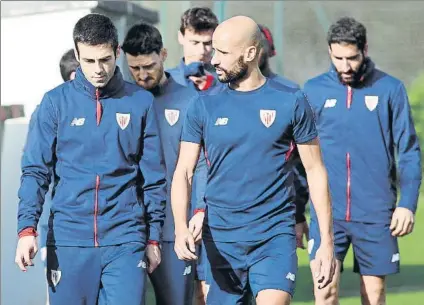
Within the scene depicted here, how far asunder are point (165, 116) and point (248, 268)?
1.74 m

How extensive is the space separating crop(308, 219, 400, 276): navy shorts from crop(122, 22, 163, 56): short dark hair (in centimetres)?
169

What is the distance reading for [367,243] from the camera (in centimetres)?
966

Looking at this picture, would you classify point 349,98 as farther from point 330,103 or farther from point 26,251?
point 26,251

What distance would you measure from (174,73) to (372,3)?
1070cm

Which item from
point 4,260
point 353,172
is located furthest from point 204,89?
Answer: point 4,260

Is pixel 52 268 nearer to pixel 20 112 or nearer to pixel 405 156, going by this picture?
pixel 405 156

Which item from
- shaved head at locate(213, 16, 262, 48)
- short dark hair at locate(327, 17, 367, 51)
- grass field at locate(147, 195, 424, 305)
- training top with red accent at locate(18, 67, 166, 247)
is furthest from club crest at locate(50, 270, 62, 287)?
grass field at locate(147, 195, 424, 305)

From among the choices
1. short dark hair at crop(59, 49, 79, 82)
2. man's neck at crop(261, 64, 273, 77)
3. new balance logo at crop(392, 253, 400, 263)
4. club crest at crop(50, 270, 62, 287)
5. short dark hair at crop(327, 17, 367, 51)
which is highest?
short dark hair at crop(327, 17, 367, 51)

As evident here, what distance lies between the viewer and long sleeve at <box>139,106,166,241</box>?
7695 millimetres

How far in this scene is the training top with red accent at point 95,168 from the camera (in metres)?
7.61

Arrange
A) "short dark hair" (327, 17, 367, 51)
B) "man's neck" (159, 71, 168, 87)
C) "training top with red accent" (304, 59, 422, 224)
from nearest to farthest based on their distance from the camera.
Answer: "man's neck" (159, 71, 168, 87), "training top with red accent" (304, 59, 422, 224), "short dark hair" (327, 17, 367, 51)

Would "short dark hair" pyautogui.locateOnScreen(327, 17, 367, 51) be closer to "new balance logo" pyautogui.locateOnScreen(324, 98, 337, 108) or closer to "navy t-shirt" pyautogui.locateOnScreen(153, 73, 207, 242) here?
"new balance logo" pyautogui.locateOnScreen(324, 98, 337, 108)

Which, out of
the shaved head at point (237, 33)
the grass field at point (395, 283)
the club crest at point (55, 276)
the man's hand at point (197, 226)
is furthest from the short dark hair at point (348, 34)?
the club crest at point (55, 276)

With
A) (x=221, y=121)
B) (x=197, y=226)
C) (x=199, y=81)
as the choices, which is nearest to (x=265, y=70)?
(x=199, y=81)
